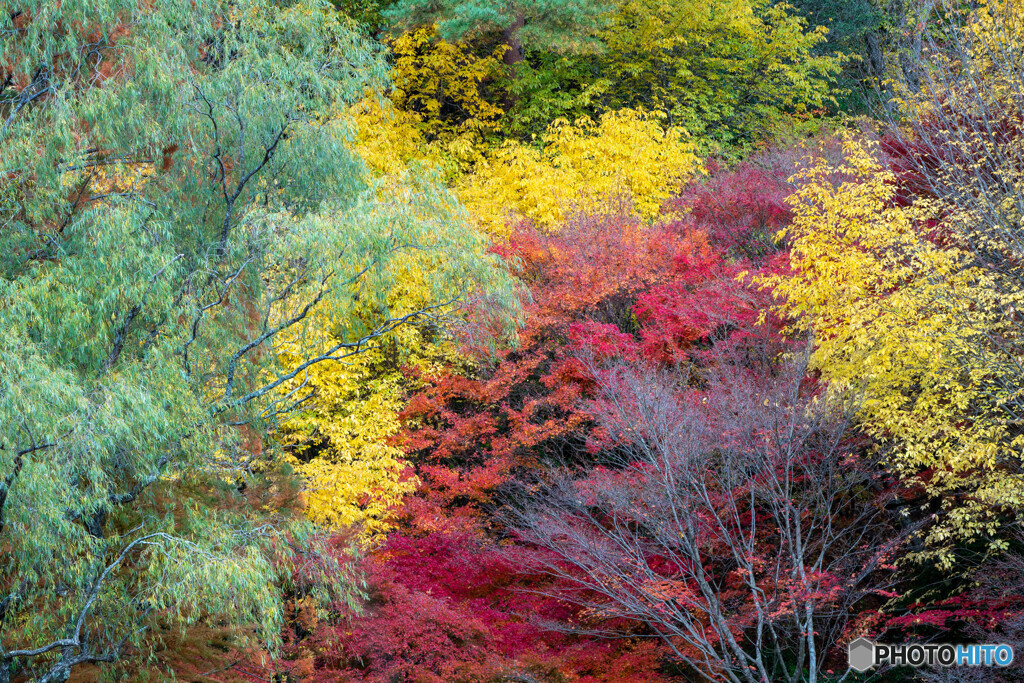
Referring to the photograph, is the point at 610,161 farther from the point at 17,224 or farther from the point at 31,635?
the point at 31,635

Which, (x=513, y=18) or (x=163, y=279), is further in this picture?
(x=513, y=18)

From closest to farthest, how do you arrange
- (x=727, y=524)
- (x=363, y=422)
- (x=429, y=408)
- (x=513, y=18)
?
(x=727, y=524)
(x=363, y=422)
(x=429, y=408)
(x=513, y=18)

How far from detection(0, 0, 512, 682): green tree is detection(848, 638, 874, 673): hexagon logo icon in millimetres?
5420

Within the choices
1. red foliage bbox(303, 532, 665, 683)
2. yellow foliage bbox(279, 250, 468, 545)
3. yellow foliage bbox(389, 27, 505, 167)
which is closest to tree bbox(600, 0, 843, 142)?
yellow foliage bbox(389, 27, 505, 167)

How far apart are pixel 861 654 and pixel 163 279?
26.7ft

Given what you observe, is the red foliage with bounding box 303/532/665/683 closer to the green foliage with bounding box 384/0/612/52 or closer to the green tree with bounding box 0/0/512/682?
the green tree with bounding box 0/0/512/682

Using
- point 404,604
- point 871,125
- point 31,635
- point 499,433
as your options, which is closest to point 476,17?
point 871,125

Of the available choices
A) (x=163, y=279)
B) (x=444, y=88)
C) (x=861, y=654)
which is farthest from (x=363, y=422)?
(x=444, y=88)

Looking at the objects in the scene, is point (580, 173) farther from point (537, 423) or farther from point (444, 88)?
point (537, 423)

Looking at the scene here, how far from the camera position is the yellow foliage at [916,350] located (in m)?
8.52

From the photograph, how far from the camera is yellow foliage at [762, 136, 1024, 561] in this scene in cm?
852

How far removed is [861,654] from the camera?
31.0 feet

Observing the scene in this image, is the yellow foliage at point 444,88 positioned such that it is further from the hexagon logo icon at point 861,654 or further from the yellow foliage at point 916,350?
the hexagon logo icon at point 861,654

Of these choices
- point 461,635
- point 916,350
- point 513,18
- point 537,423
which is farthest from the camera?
point 513,18
